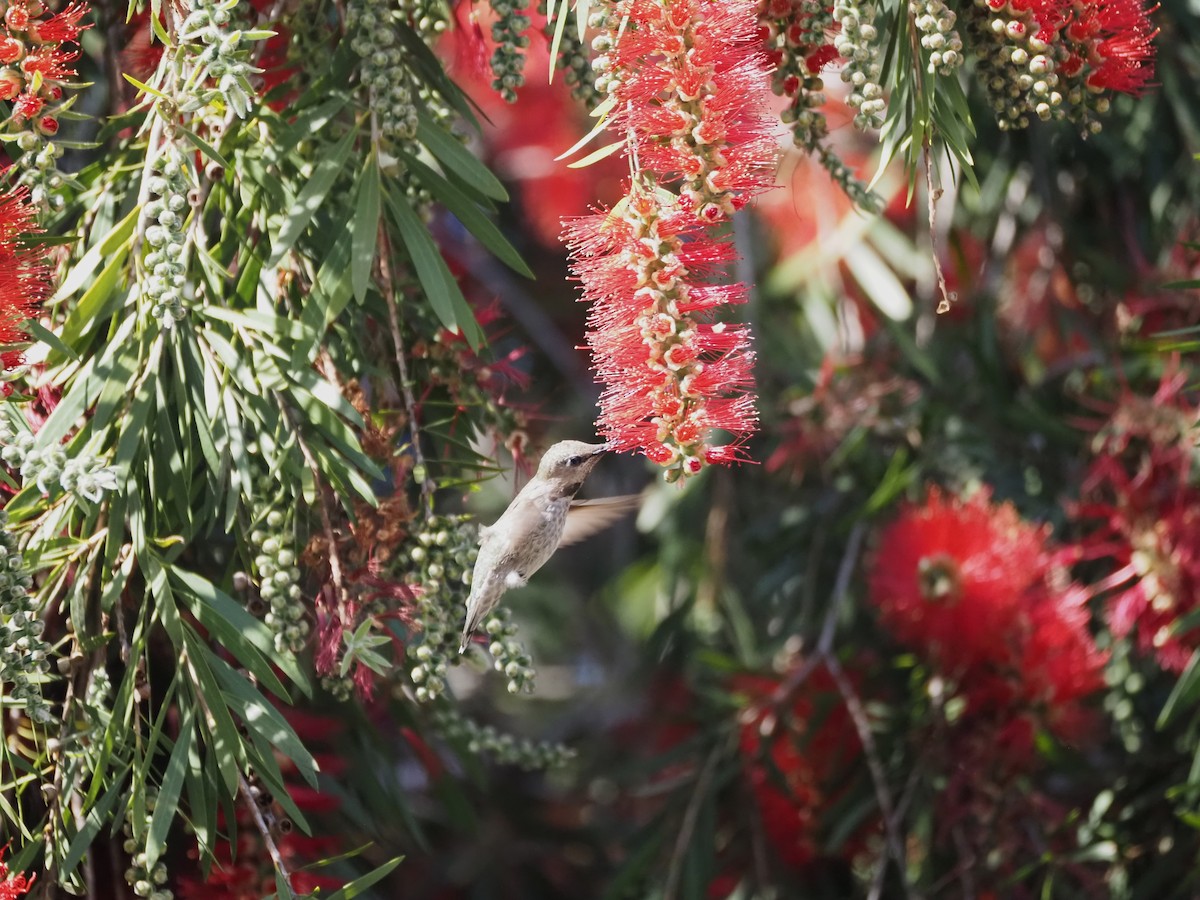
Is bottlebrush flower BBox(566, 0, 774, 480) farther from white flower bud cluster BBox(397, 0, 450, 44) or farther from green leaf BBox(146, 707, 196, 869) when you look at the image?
A: green leaf BBox(146, 707, 196, 869)

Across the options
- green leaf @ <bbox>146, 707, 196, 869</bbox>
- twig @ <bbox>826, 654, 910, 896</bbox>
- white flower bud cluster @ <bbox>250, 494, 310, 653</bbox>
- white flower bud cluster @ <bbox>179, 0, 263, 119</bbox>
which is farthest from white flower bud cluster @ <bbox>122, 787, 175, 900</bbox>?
twig @ <bbox>826, 654, 910, 896</bbox>

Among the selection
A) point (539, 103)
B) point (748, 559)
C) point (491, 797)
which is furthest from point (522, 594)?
point (539, 103)

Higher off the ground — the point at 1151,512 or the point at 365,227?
the point at 365,227

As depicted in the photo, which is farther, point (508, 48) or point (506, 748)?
point (506, 748)

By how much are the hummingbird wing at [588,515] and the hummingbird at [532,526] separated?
2cm

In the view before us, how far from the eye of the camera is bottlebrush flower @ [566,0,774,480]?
1.31 meters

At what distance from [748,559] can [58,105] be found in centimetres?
227

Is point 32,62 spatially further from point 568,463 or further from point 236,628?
point 568,463

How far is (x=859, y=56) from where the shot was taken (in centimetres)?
137

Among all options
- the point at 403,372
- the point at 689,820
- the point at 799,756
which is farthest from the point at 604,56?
the point at 799,756

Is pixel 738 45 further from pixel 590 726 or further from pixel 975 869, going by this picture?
pixel 590 726

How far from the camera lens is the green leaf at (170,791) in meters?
1.44

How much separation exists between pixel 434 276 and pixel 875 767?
54.2 inches

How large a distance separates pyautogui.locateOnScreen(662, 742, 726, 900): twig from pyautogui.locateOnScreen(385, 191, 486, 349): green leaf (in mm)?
1350
